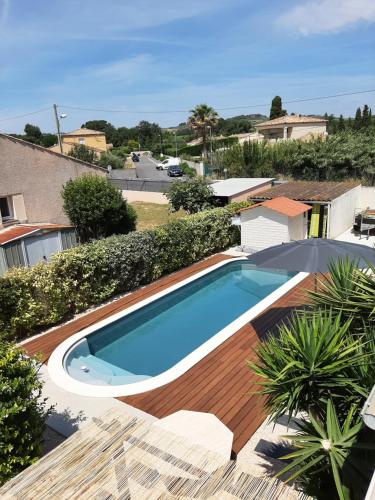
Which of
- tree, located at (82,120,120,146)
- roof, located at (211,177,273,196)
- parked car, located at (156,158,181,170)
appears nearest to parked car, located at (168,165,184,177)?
parked car, located at (156,158,181,170)

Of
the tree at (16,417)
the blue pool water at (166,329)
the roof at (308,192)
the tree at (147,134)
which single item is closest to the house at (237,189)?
the roof at (308,192)

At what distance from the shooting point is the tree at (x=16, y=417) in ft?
15.9

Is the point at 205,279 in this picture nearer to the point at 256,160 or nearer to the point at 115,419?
the point at 115,419

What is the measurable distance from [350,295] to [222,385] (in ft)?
10.9

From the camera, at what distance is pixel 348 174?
94.9 feet

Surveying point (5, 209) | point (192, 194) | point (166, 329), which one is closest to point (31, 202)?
point (5, 209)

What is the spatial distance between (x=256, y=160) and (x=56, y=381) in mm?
29654

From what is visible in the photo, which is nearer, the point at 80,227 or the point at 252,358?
the point at 252,358

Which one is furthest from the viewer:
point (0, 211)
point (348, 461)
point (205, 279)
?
point (0, 211)

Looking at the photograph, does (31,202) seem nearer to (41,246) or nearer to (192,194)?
(41,246)

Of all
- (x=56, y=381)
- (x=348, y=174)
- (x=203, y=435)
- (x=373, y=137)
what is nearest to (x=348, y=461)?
(x=203, y=435)

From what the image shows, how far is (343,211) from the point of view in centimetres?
2073

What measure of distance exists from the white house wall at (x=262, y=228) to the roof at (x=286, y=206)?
271 mm

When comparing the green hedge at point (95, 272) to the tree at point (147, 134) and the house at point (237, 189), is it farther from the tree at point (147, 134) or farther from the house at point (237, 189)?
the tree at point (147, 134)
